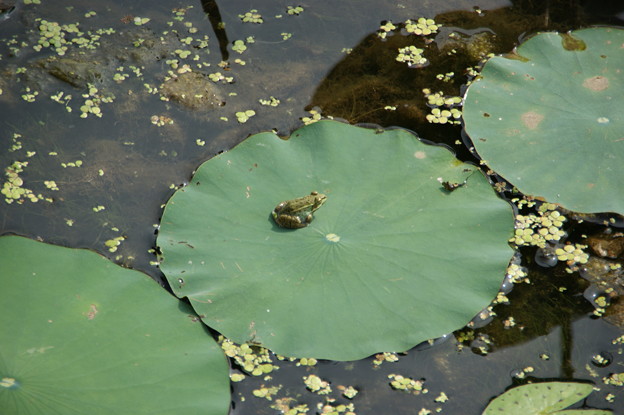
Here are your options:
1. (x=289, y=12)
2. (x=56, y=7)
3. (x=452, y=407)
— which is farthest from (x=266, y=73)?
(x=452, y=407)

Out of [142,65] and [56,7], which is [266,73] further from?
[56,7]

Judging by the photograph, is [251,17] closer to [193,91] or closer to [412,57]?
[193,91]

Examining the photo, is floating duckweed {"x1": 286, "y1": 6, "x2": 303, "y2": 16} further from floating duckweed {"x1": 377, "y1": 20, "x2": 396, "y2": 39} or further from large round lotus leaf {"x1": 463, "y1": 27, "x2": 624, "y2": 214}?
large round lotus leaf {"x1": 463, "y1": 27, "x2": 624, "y2": 214}

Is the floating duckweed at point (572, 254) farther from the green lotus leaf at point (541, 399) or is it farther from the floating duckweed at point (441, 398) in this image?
the floating duckweed at point (441, 398)

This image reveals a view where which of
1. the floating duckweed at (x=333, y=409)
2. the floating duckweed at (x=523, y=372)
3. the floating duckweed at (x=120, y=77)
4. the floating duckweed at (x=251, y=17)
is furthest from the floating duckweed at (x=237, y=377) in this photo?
the floating duckweed at (x=251, y=17)

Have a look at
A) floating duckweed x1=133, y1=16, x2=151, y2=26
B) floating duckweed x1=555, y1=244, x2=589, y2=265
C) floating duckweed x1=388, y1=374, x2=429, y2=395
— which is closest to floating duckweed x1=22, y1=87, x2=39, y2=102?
floating duckweed x1=133, y1=16, x2=151, y2=26

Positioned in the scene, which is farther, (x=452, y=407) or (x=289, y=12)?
(x=289, y=12)
